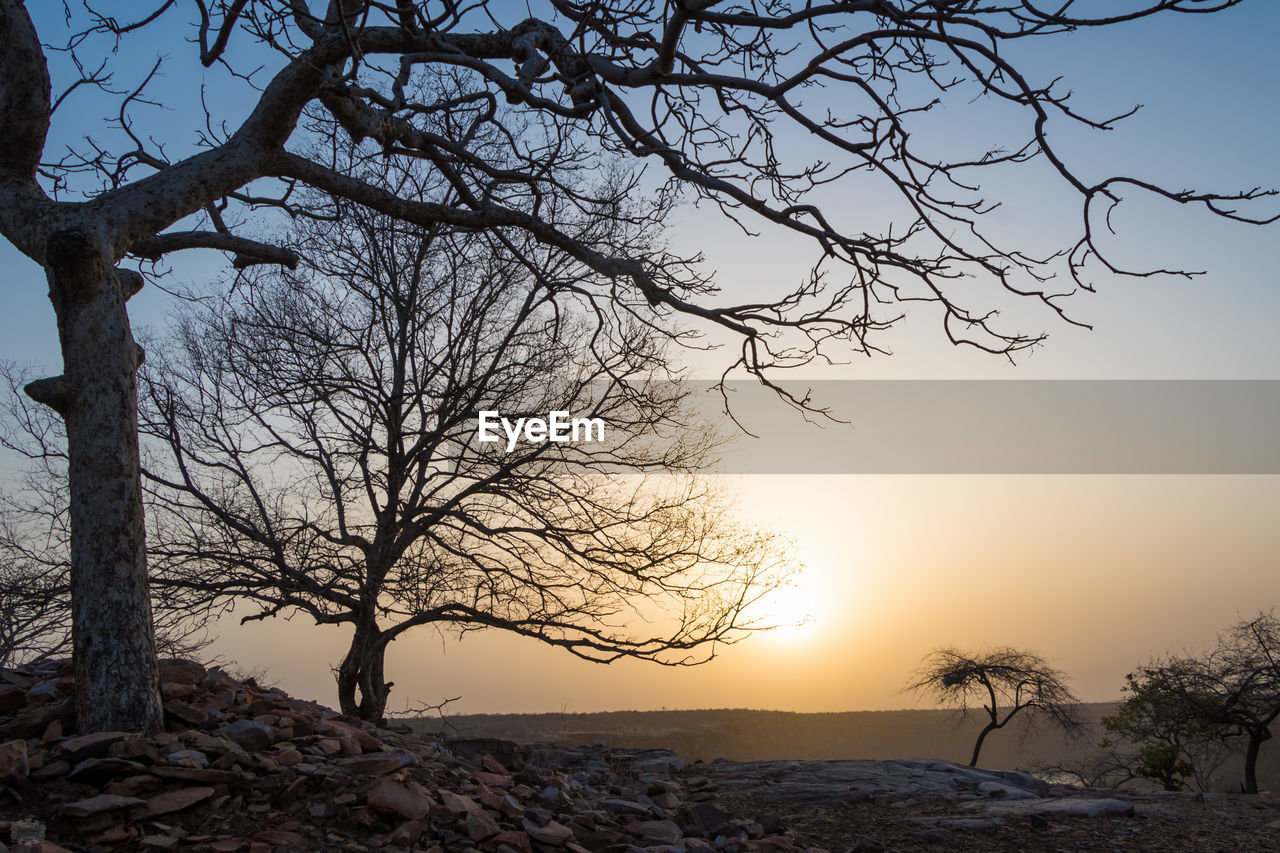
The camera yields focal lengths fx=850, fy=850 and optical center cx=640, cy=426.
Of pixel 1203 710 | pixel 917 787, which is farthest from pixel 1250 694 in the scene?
pixel 917 787

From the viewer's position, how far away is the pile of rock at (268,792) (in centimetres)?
380

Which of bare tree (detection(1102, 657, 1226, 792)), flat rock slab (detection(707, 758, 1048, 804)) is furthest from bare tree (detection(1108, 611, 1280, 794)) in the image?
flat rock slab (detection(707, 758, 1048, 804))

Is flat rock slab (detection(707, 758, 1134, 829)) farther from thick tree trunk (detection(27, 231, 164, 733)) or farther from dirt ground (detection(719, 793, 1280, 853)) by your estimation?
thick tree trunk (detection(27, 231, 164, 733))

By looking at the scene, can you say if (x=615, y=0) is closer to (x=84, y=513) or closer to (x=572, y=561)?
(x=84, y=513)

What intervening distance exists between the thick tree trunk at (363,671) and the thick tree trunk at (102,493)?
518 centimetres

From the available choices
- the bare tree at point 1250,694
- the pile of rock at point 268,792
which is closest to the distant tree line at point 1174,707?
the bare tree at point 1250,694

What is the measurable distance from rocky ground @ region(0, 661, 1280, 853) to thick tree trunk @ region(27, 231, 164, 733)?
10.6 inches

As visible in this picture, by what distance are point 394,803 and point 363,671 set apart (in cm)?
579

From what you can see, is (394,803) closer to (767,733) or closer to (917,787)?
(917,787)

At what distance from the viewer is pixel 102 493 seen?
452 centimetres

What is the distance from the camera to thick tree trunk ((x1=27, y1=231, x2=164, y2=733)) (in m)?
4.40

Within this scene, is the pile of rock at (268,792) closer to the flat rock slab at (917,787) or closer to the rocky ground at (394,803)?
the rocky ground at (394,803)

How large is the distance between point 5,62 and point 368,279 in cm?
506

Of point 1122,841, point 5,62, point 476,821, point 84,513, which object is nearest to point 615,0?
point 5,62
